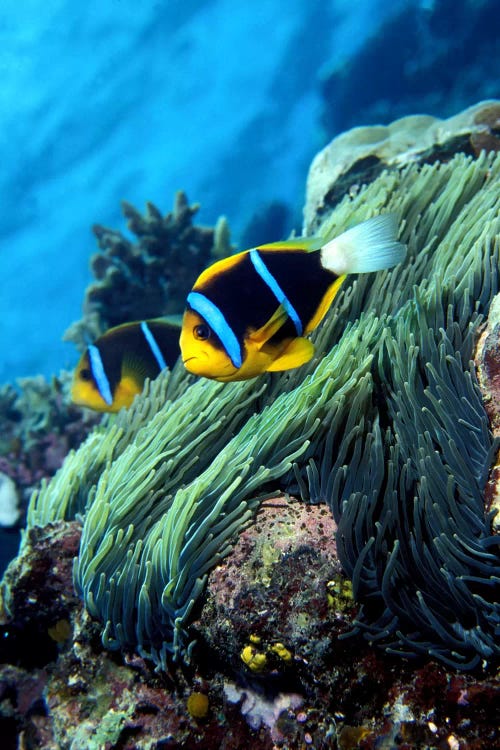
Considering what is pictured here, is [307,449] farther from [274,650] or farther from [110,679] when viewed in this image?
[110,679]

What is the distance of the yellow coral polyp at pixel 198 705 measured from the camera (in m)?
2.10

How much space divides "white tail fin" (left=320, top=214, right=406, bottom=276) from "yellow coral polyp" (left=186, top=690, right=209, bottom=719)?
1902 mm

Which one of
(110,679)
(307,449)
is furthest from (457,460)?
(110,679)

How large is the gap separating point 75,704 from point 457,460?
2.16 m

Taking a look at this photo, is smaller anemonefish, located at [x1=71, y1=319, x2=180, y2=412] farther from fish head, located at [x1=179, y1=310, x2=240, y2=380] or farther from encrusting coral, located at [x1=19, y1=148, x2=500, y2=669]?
fish head, located at [x1=179, y1=310, x2=240, y2=380]

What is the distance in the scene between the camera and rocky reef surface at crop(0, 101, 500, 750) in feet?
5.87

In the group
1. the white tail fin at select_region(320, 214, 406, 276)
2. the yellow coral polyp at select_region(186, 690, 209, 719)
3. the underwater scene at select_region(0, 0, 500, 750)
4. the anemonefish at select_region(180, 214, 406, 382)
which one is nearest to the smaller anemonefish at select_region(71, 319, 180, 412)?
the underwater scene at select_region(0, 0, 500, 750)

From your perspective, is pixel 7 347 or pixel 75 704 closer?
pixel 75 704

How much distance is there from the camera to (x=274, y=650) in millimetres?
1854

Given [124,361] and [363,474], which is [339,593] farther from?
[124,361]

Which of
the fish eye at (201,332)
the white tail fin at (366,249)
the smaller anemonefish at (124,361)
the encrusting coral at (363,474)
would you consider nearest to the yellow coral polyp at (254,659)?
the encrusting coral at (363,474)

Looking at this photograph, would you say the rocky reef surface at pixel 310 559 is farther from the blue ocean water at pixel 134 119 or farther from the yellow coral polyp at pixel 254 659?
the blue ocean water at pixel 134 119

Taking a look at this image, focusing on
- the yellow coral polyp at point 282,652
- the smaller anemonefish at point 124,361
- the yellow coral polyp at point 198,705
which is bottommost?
the yellow coral polyp at point 198,705

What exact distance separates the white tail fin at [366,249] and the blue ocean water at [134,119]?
22.8 m
